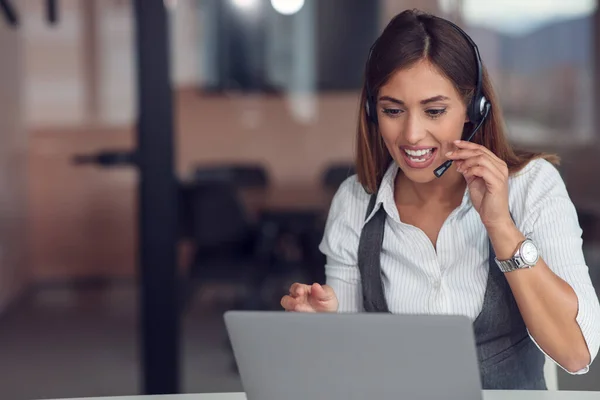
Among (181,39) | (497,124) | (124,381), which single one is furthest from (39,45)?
(497,124)

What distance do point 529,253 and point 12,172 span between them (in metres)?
4.49

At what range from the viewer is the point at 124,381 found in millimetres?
3900

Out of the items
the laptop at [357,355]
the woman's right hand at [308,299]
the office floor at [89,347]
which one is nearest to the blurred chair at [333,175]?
the office floor at [89,347]

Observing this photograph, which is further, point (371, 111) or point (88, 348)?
point (88, 348)

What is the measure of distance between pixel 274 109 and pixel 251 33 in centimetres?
49

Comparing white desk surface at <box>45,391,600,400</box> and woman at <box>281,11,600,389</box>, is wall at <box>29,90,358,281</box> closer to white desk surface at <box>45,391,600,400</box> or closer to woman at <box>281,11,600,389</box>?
woman at <box>281,11,600,389</box>

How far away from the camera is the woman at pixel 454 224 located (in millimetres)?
1473

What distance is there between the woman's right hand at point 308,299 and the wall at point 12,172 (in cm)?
377

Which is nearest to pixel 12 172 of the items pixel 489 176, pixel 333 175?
pixel 333 175

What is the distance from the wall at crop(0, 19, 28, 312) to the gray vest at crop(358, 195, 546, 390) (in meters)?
3.67

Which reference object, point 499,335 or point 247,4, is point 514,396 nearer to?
point 499,335

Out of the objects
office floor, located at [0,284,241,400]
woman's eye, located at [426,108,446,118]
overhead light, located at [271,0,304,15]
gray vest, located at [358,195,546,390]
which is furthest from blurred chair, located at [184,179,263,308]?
woman's eye, located at [426,108,446,118]

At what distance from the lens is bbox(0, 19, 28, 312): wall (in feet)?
16.8

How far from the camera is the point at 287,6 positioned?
5.79m
